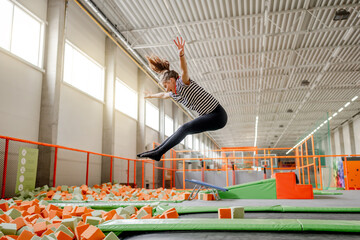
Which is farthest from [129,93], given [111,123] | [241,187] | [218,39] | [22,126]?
[241,187]

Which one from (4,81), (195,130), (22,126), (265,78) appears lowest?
(195,130)

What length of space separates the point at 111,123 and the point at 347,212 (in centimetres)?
727

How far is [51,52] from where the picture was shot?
258 inches

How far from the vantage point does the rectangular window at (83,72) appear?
7383 millimetres

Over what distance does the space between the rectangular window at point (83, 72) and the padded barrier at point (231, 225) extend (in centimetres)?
612

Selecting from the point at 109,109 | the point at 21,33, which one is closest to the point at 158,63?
the point at 21,33

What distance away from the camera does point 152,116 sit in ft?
43.5

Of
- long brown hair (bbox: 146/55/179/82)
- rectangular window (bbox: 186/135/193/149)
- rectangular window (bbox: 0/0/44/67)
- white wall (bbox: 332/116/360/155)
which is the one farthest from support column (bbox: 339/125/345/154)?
long brown hair (bbox: 146/55/179/82)

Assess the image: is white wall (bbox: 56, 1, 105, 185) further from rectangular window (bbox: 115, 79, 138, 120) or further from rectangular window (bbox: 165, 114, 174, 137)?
rectangular window (bbox: 165, 114, 174, 137)

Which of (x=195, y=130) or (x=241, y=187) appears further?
(x=241, y=187)

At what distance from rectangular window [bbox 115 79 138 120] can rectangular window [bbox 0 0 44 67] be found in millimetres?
3663

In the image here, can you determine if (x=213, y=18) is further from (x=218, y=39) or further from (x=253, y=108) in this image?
(x=253, y=108)

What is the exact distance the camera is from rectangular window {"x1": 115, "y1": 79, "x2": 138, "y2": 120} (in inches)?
395

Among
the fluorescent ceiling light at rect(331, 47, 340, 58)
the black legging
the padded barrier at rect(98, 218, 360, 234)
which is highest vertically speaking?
the fluorescent ceiling light at rect(331, 47, 340, 58)
